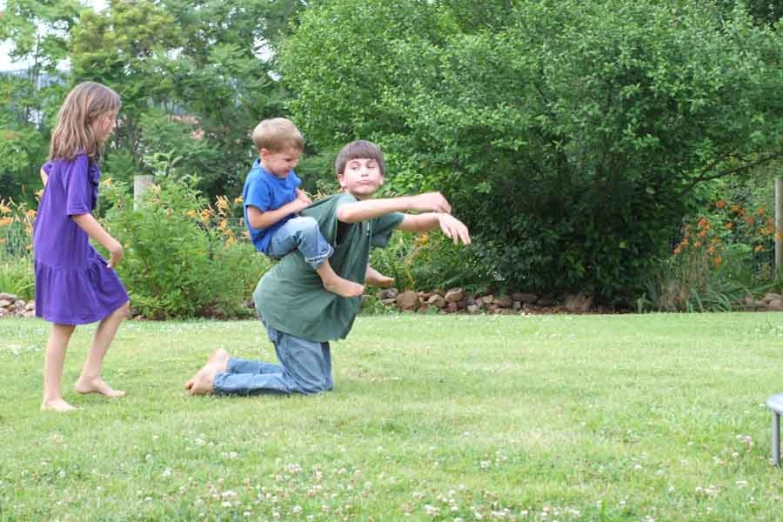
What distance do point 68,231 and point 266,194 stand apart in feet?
3.40

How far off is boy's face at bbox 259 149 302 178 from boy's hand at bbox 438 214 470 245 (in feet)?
3.00

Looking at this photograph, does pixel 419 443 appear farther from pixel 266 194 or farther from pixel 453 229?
pixel 266 194

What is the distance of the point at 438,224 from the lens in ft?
19.1

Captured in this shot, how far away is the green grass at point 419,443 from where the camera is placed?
12.4 ft

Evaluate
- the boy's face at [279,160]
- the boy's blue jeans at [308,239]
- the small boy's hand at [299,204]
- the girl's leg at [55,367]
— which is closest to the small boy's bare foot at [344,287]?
the boy's blue jeans at [308,239]

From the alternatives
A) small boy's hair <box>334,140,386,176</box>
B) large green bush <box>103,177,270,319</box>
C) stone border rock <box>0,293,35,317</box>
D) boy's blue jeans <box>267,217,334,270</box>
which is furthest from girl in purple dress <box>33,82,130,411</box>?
stone border rock <box>0,293,35,317</box>

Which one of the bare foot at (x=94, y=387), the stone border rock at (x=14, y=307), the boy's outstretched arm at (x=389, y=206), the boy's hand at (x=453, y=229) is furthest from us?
the stone border rock at (x=14, y=307)

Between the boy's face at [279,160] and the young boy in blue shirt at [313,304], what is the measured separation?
267 mm

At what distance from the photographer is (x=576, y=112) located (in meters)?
Answer: 12.9

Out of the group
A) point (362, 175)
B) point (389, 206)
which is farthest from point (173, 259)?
point (389, 206)

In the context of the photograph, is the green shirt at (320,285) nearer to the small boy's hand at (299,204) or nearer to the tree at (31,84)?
the small boy's hand at (299,204)

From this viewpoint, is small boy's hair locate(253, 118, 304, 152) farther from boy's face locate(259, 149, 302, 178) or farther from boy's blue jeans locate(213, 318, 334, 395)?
boy's blue jeans locate(213, 318, 334, 395)

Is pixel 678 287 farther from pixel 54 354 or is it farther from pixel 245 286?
pixel 54 354

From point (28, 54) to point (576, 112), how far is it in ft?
96.6
